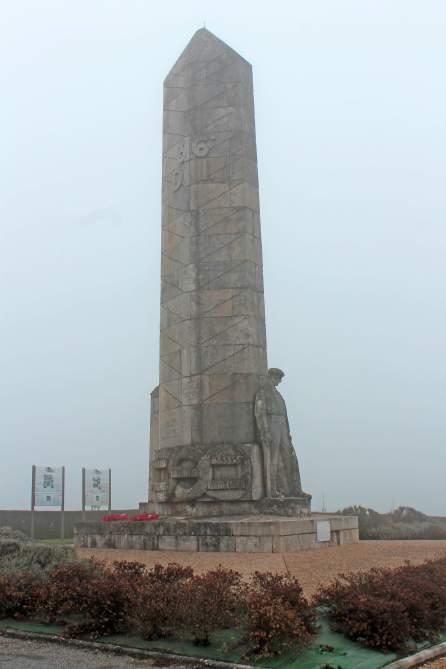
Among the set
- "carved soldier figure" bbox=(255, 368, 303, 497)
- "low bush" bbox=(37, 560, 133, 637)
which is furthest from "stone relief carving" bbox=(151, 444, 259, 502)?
"low bush" bbox=(37, 560, 133, 637)

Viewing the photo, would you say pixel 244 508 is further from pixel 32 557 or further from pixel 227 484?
pixel 32 557

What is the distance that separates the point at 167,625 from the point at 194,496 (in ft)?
29.6

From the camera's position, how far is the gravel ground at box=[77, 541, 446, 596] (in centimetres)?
1026

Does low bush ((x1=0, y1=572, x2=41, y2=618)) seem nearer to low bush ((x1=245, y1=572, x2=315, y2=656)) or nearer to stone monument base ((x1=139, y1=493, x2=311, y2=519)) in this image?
low bush ((x1=245, y1=572, x2=315, y2=656))

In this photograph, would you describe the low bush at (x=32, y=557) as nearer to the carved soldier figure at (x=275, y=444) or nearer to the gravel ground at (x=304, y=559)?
the gravel ground at (x=304, y=559)

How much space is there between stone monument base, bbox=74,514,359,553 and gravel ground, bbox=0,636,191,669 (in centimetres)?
671

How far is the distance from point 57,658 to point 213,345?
10.8 metres

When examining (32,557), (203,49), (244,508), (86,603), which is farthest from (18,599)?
(203,49)

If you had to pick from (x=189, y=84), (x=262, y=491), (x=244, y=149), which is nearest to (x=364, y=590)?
(x=262, y=491)

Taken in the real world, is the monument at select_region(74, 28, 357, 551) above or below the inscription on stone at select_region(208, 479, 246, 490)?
above

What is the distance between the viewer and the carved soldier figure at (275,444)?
15242 mm

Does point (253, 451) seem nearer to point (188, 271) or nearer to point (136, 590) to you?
point (188, 271)

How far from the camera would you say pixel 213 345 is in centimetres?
1636

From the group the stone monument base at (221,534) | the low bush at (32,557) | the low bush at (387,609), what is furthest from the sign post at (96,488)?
the low bush at (387,609)
